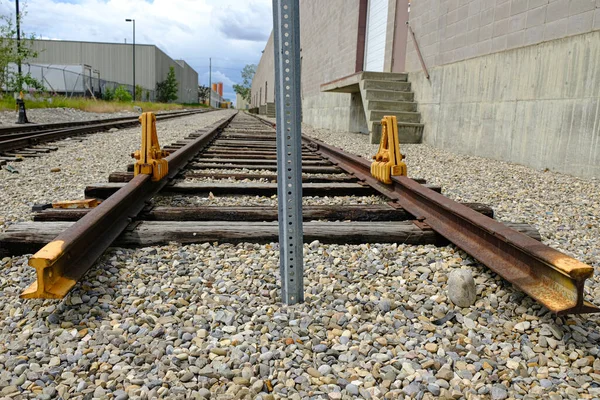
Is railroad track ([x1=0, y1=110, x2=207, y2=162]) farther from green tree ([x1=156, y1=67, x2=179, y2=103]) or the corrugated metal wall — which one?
the corrugated metal wall

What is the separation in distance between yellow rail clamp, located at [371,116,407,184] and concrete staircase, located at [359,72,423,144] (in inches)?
222

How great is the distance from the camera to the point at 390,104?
34.2 ft

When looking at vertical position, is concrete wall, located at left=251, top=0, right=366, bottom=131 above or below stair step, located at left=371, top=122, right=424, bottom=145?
above

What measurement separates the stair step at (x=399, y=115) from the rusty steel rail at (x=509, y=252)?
675 centimetres

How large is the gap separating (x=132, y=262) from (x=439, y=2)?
926cm

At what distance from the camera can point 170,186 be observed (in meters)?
4.00

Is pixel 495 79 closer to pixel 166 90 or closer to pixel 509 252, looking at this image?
pixel 509 252

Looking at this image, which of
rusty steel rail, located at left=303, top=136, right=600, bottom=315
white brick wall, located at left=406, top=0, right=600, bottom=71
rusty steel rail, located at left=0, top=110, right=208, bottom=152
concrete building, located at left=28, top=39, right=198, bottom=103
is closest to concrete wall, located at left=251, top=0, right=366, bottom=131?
white brick wall, located at left=406, top=0, right=600, bottom=71

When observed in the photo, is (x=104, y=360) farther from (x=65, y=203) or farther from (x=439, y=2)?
(x=439, y=2)

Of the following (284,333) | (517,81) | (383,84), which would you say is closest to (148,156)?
(284,333)

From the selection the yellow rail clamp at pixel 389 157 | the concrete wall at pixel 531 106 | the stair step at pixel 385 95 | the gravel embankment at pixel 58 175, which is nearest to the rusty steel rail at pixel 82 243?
the gravel embankment at pixel 58 175

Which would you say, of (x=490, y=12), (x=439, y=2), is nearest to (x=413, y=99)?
(x=439, y=2)

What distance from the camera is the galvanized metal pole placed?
175cm

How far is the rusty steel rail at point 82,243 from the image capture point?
173cm
